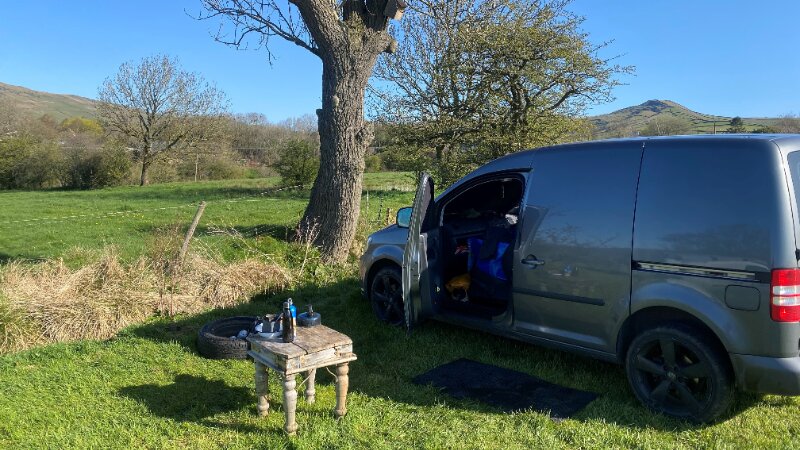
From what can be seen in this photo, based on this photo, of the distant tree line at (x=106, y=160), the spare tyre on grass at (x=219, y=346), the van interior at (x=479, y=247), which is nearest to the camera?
the spare tyre on grass at (x=219, y=346)

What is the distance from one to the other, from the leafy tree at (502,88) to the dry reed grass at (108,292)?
5.27 metres

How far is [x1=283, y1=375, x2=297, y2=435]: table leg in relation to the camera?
3.82m

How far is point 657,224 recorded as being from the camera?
13.2 feet

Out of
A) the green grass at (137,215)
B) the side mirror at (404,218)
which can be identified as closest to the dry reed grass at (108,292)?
the green grass at (137,215)

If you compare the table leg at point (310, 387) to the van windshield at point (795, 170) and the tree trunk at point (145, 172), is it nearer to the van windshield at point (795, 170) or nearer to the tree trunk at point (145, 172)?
the van windshield at point (795, 170)

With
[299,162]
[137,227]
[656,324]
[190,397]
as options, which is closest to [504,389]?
[656,324]

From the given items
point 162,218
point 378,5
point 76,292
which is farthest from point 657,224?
point 162,218

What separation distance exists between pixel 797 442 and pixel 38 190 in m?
32.0

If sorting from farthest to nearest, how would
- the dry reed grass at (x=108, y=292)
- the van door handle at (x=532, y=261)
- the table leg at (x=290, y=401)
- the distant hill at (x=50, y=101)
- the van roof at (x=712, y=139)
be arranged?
the distant hill at (x=50, y=101)
the dry reed grass at (x=108, y=292)
the van door handle at (x=532, y=261)
the table leg at (x=290, y=401)
the van roof at (x=712, y=139)

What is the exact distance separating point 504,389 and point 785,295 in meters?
2.15

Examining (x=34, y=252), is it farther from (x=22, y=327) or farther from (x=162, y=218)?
(x=22, y=327)

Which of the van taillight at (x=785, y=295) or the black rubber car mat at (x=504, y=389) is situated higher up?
the van taillight at (x=785, y=295)

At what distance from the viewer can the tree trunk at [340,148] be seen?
371 inches

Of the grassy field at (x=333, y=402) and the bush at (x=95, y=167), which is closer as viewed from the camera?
the grassy field at (x=333, y=402)
